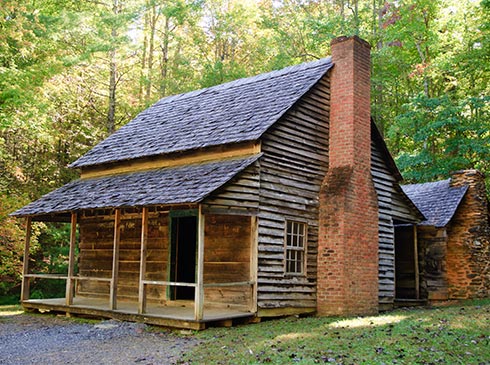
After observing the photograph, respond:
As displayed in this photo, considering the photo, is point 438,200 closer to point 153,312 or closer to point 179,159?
point 179,159

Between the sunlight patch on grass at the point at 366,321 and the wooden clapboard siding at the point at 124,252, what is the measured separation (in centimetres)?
504

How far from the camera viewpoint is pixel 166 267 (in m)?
14.6

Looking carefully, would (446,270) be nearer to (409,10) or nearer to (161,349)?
(161,349)

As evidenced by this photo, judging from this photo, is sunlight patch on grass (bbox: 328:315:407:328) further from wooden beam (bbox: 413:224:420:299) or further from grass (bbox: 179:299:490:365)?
wooden beam (bbox: 413:224:420:299)

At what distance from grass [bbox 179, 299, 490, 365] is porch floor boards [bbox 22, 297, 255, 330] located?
0.33 meters

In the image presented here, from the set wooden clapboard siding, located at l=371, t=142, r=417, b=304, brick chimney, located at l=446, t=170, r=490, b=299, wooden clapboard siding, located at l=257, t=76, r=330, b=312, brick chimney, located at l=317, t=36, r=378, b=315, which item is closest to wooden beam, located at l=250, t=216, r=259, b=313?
wooden clapboard siding, located at l=257, t=76, r=330, b=312

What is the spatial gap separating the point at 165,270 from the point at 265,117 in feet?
16.0

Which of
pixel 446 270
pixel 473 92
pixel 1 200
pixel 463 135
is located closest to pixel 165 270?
pixel 1 200

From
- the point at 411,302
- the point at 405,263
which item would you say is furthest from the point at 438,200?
the point at 411,302

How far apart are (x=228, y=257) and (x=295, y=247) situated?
5.61ft

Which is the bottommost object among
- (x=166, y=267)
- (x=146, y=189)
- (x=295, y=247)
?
(x=166, y=267)

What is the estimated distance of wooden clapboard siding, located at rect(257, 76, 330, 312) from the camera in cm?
1296

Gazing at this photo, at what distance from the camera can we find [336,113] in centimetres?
1483

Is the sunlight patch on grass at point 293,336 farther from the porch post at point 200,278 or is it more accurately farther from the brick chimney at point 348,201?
the brick chimney at point 348,201
